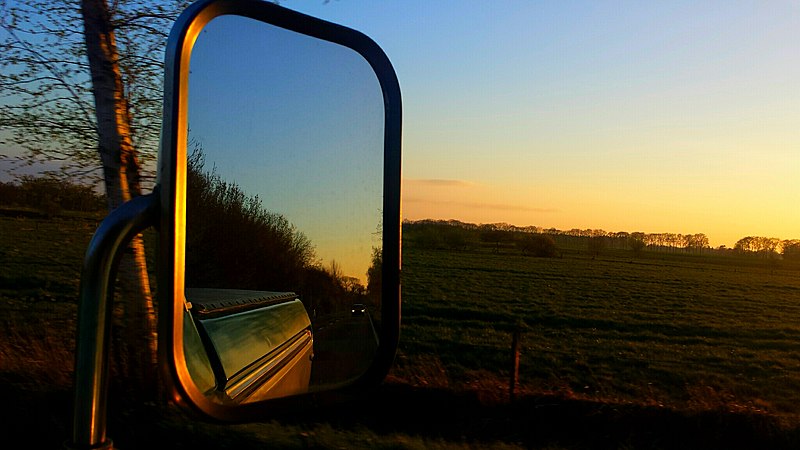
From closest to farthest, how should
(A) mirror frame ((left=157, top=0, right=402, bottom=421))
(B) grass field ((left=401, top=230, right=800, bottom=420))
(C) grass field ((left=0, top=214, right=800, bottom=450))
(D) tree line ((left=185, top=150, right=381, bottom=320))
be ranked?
(A) mirror frame ((left=157, top=0, right=402, bottom=421)), (D) tree line ((left=185, top=150, right=381, bottom=320)), (C) grass field ((left=0, top=214, right=800, bottom=450)), (B) grass field ((left=401, top=230, right=800, bottom=420))

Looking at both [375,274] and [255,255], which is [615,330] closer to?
[375,274]

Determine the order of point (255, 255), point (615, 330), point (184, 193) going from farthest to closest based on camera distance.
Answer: point (615, 330) < point (255, 255) < point (184, 193)

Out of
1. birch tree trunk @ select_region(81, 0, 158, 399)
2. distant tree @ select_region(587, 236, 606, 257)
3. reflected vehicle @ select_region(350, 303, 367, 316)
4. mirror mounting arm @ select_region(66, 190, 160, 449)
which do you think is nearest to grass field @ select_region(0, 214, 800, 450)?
birch tree trunk @ select_region(81, 0, 158, 399)

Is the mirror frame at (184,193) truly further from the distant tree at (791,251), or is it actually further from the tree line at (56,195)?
the distant tree at (791,251)

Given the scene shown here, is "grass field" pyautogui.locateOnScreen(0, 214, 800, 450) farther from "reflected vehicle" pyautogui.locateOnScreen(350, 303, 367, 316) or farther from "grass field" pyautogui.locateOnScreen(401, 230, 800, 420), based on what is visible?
"reflected vehicle" pyautogui.locateOnScreen(350, 303, 367, 316)

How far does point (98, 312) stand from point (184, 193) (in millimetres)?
237

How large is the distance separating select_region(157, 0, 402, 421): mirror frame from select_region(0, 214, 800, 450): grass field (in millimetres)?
952

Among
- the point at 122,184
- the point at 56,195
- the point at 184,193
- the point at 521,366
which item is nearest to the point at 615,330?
the point at 521,366

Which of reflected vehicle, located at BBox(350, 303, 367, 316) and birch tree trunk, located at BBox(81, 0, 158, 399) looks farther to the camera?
birch tree trunk, located at BBox(81, 0, 158, 399)

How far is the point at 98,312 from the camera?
3.86 ft

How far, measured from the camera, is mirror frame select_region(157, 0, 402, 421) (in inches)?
45.4

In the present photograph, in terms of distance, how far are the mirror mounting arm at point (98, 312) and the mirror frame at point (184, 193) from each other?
49 millimetres

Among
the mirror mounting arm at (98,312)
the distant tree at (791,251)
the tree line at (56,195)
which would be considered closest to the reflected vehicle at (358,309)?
the mirror mounting arm at (98,312)

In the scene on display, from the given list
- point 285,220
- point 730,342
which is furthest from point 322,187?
Result: point 730,342
